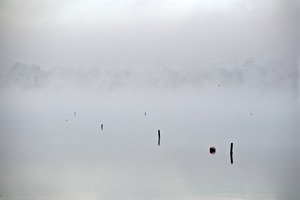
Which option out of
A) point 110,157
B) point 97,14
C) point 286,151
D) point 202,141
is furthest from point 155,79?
point 202,141

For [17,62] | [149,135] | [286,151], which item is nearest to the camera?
[17,62]

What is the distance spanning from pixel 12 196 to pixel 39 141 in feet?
10.4

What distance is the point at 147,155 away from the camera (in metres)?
7.69

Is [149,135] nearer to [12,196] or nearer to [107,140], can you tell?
[107,140]

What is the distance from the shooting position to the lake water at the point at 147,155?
522 centimetres

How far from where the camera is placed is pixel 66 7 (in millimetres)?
5504

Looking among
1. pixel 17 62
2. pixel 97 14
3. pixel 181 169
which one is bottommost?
pixel 181 169

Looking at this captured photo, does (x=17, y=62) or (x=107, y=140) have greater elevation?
(x=17, y=62)

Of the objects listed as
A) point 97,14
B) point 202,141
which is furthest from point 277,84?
point 202,141

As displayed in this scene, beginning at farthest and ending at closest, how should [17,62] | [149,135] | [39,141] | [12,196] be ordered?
[149,135] → [39,141] → [17,62] → [12,196]

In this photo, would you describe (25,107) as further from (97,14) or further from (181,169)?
(181,169)

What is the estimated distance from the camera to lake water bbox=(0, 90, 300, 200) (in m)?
5.22

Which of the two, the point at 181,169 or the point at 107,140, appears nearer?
the point at 181,169

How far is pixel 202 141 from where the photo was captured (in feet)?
30.8
